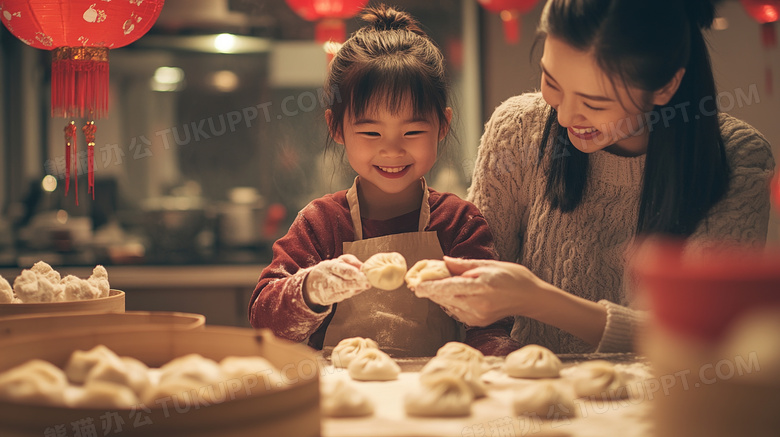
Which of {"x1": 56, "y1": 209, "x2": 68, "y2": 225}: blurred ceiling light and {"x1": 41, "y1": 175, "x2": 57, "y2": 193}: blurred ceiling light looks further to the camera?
{"x1": 41, "y1": 175, "x2": 57, "y2": 193}: blurred ceiling light

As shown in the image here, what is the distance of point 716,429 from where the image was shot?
27.6 inches

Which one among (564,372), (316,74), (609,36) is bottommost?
(564,372)

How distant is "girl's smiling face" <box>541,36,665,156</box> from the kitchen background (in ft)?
9.70

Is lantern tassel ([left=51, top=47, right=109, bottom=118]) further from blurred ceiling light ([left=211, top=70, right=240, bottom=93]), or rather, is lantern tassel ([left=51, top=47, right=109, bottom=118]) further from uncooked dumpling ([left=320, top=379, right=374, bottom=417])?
blurred ceiling light ([left=211, top=70, right=240, bottom=93])

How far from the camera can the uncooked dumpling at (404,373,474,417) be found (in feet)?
3.12

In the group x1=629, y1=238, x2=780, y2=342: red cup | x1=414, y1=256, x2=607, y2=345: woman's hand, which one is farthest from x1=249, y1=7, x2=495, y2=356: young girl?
x1=629, y1=238, x2=780, y2=342: red cup

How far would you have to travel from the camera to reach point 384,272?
140 cm

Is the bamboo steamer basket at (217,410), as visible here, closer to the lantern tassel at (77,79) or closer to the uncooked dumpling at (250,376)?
the uncooked dumpling at (250,376)

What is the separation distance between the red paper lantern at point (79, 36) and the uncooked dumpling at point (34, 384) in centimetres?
80

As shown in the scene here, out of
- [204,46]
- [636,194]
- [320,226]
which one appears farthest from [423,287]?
[204,46]

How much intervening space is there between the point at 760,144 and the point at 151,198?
4069 mm

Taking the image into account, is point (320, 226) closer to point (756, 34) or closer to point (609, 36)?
point (609, 36)

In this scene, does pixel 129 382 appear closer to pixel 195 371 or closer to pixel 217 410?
pixel 195 371

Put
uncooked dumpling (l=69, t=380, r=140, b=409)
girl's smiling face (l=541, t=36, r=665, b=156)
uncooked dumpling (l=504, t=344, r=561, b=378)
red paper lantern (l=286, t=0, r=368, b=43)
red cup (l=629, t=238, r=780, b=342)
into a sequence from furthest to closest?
red paper lantern (l=286, t=0, r=368, b=43), girl's smiling face (l=541, t=36, r=665, b=156), uncooked dumpling (l=504, t=344, r=561, b=378), uncooked dumpling (l=69, t=380, r=140, b=409), red cup (l=629, t=238, r=780, b=342)
